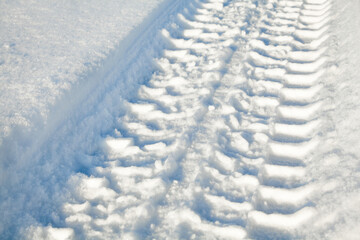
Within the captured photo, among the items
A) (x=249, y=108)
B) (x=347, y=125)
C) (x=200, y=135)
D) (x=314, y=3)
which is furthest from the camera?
(x=314, y=3)

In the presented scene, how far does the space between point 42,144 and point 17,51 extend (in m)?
0.71

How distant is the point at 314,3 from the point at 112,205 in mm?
2556

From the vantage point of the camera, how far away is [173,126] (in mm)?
1532

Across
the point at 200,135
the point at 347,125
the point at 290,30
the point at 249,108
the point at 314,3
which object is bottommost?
the point at 200,135

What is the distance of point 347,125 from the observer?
4.42 feet

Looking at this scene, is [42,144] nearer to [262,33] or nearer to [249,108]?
[249,108]

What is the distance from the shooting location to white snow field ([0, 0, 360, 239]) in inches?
45.8

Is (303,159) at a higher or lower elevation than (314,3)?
lower

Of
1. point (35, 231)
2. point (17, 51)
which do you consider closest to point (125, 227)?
point (35, 231)

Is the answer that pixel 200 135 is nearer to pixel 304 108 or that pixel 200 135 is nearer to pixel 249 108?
pixel 249 108

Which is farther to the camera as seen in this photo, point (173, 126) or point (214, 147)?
point (173, 126)

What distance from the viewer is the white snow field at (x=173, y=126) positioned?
3.82 ft

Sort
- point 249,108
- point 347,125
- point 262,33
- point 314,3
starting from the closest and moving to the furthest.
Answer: point 347,125
point 249,108
point 262,33
point 314,3

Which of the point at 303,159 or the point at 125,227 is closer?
the point at 125,227
